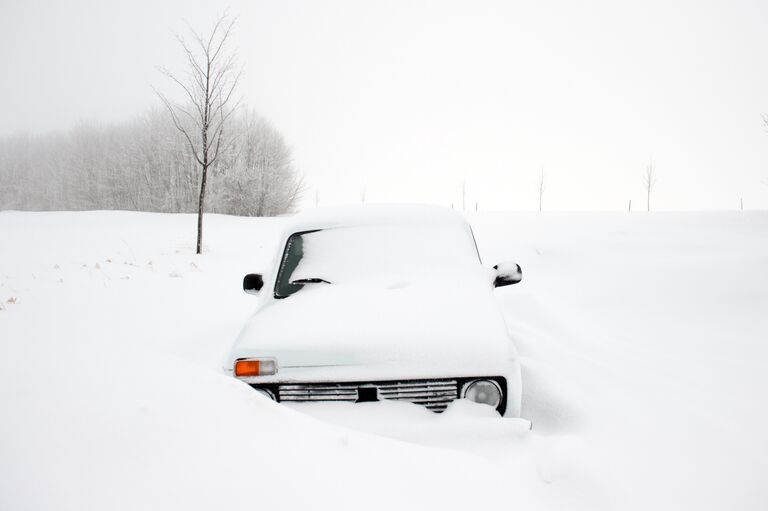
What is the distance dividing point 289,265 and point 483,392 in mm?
1695

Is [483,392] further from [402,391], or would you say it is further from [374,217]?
[374,217]

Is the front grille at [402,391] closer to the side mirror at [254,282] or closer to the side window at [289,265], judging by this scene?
the side window at [289,265]

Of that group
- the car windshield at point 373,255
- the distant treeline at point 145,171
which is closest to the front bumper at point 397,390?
the car windshield at point 373,255

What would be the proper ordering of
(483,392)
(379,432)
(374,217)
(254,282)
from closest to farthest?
(379,432) → (483,392) → (254,282) → (374,217)

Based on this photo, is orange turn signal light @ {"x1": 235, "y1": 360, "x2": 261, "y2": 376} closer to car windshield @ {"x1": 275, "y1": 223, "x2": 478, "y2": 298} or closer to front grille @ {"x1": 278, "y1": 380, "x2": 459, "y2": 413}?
front grille @ {"x1": 278, "y1": 380, "x2": 459, "y2": 413}

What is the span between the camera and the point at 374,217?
3311 mm

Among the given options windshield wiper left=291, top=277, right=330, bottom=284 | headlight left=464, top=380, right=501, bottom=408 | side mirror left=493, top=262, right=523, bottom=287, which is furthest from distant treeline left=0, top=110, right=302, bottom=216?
headlight left=464, top=380, right=501, bottom=408

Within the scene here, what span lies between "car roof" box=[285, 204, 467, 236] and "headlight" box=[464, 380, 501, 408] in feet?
5.18

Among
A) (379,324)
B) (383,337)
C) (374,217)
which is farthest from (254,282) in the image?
(383,337)

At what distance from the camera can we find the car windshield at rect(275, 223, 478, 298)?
285 cm

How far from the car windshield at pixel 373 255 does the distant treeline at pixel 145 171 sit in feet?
90.6

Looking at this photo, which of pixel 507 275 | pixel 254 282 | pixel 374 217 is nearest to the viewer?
pixel 507 275

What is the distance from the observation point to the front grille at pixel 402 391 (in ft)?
6.44

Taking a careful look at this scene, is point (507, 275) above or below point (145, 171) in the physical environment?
below
